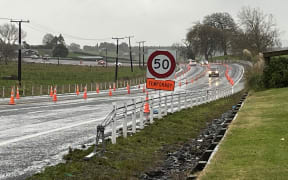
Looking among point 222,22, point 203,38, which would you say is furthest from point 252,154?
point 222,22

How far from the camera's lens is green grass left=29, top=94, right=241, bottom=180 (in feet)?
26.4

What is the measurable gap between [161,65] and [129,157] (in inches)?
156

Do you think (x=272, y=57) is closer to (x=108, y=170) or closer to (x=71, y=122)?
(x=71, y=122)

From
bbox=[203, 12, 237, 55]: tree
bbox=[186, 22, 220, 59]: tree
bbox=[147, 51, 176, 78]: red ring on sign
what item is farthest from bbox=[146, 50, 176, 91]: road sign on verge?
bbox=[203, 12, 237, 55]: tree

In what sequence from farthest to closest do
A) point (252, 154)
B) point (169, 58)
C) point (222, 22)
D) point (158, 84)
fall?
point (222, 22)
point (158, 84)
point (169, 58)
point (252, 154)

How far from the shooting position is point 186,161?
10.3 metres

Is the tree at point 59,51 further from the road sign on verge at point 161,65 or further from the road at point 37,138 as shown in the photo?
the road sign on verge at point 161,65

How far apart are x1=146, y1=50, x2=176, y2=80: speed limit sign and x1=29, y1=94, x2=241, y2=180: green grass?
68.0 inches

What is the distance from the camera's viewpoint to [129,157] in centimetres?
1004

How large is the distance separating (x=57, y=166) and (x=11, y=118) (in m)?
9.50

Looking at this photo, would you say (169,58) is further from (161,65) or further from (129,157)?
(129,157)

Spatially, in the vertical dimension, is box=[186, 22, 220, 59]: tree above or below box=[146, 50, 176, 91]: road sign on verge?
above

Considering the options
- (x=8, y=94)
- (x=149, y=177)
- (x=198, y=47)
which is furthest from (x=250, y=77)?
(x=198, y=47)

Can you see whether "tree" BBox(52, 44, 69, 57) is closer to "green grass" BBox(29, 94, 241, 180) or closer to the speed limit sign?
"green grass" BBox(29, 94, 241, 180)
